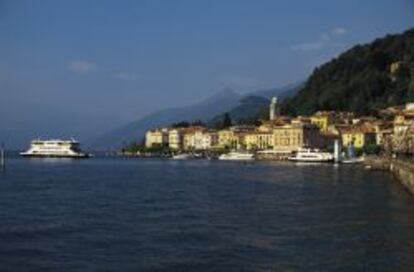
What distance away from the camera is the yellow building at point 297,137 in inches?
5118

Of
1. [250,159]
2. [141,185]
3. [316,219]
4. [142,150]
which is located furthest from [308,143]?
[316,219]

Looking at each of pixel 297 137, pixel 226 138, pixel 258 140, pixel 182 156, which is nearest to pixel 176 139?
pixel 226 138

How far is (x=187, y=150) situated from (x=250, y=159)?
35108 mm

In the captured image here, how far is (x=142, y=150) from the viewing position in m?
177

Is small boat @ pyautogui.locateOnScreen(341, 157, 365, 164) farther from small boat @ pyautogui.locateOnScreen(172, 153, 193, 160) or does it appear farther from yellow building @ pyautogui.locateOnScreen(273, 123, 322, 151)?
small boat @ pyautogui.locateOnScreen(172, 153, 193, 160)

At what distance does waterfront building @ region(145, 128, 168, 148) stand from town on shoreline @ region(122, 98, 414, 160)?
0.21 metres

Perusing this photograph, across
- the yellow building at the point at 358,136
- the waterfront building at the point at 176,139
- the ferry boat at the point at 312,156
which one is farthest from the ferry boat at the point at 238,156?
the waterfront building at the point at 176,139

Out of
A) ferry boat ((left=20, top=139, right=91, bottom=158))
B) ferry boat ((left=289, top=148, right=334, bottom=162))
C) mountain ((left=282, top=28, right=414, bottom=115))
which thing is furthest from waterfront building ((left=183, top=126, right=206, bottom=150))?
ferry boat ((left=289, top=148, right=334, bottom=162))

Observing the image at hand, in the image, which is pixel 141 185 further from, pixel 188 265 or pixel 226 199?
pixel 188 265

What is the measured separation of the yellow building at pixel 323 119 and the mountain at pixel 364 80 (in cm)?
806

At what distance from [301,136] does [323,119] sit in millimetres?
9358

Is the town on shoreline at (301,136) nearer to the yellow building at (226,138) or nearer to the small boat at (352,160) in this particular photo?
the yellow building at (226,138)

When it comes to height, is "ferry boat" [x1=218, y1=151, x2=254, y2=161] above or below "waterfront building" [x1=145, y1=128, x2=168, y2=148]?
below

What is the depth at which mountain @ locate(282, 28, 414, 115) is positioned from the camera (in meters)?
147
